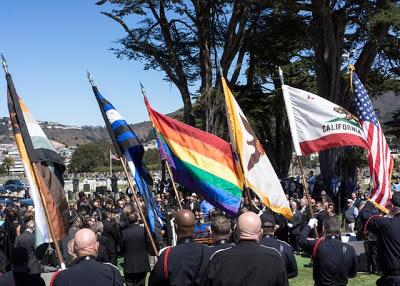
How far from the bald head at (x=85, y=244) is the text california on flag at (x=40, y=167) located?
1877 millimetres

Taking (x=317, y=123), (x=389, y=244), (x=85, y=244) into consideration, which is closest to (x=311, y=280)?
(x=317, y=123)

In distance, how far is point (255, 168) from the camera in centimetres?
883

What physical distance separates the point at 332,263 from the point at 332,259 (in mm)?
45

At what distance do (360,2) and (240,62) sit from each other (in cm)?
948

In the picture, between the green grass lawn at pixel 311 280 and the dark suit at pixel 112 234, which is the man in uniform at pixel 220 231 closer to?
the green grass lawn at pixel 311 280

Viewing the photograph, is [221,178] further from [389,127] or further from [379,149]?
[389,127]

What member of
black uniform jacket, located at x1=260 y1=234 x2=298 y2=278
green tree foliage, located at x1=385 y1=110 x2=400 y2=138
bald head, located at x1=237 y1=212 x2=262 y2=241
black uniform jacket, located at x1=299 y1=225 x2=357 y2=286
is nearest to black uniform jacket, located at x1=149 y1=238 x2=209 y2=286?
bald head, located at x1=237 y1=212 x2=262 y2=241

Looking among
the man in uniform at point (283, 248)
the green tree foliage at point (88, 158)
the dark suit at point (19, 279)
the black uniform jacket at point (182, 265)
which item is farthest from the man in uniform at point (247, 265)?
the green tree foliage at point (88, 158)

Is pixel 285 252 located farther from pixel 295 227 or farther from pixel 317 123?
pixel 295 227

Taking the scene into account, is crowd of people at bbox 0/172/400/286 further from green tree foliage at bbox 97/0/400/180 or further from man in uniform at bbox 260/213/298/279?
green tree foliage at bbox 97/0/400/180

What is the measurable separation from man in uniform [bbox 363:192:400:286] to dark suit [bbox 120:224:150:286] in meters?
4.03

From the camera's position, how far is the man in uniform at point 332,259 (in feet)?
21.8

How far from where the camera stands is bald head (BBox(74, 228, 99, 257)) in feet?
15.5

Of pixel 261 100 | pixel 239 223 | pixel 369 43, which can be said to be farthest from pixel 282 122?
pixel 239 223
